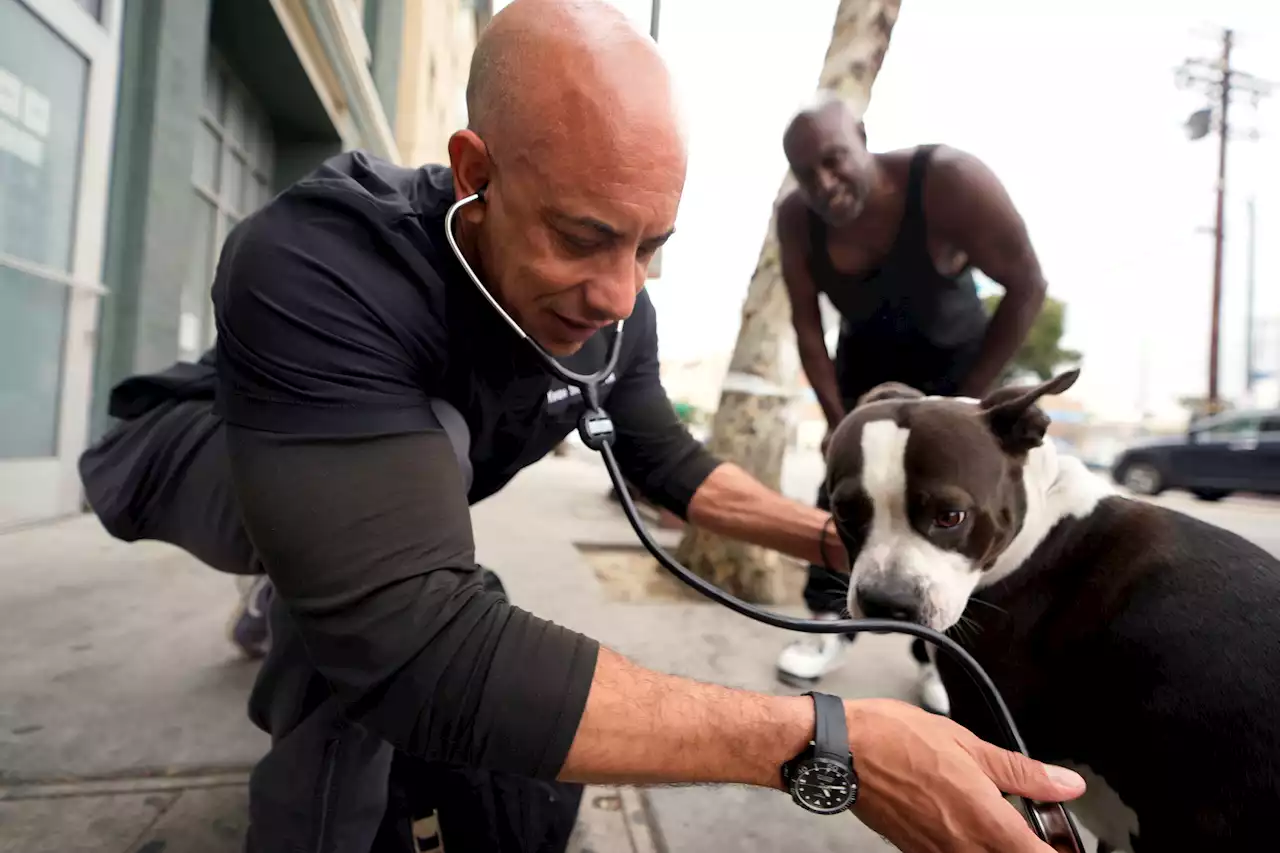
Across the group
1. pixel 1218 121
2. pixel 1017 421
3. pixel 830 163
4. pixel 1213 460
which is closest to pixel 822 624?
pixel 1017 421

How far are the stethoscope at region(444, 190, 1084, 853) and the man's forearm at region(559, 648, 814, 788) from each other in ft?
0.41

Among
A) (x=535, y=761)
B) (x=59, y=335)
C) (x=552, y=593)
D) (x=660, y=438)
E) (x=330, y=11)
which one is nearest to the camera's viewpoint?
(x=535, y=761)

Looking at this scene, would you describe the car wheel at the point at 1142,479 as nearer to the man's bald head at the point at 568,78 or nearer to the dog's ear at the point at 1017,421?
the dog's ear at the point at 1017,421

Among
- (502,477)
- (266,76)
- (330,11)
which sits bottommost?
(502,477)

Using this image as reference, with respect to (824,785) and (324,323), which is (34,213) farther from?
(824,785)

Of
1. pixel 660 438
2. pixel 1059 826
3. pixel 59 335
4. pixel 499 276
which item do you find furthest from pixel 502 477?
pixel 59 335

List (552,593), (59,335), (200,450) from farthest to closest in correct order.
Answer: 1. (59,335)
2. (552,593)
3. (200,450)

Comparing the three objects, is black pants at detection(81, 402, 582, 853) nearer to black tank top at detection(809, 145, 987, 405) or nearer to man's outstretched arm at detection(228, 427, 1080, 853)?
man's outstretched arm at detection(228, 427, 1080, 853)

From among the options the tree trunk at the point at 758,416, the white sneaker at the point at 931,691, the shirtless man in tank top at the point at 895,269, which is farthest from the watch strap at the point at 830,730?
the tree trunk at the point at 758,416

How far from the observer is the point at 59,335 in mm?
3762

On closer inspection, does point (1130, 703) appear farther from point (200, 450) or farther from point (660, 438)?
point (200, 450)

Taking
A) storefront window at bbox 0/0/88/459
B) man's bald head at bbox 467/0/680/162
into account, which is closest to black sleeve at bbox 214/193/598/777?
man's bald head at bbox 467/0/680/162

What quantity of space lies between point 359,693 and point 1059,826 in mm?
889

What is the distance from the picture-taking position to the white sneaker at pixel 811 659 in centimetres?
233
